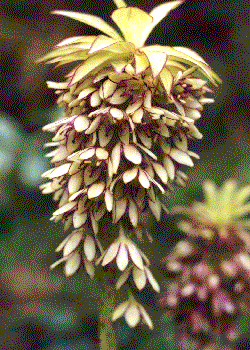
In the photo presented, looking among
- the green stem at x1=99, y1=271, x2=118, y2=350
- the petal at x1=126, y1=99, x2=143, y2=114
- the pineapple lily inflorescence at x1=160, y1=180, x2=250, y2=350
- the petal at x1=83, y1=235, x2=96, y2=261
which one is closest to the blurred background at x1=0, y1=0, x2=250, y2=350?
the pineapple lily inflorescence at x1=160, y1=180, x2=250, y2=350

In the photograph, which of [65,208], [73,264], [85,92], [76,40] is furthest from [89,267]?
[76,40]

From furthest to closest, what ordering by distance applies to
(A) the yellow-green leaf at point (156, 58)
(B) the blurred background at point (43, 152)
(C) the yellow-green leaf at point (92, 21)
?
(B) the blurred background at point (43, 152), (C) the yellow-green leaf at point (92, 21), (A) the yellow-green leaf at point (156, 58)

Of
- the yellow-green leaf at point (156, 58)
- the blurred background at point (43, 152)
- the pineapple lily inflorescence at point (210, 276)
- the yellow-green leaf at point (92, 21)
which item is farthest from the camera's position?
the blurred background at point (43, 152)

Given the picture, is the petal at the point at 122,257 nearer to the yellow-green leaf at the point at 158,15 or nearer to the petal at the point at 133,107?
the petal at the point at 133,107

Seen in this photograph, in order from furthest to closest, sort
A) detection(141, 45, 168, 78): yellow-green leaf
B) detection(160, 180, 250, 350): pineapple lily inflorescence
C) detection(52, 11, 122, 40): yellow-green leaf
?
detection(160, 180, 250, 350): pineapple lily inflorescence, detection(52, 11, 122, 40): yellow-green leaf, detection(141, 45, 168, 78): yellow-green leaf

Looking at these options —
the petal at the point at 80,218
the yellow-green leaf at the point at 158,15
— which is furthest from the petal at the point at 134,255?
the yellow-green leaf at the point at 158,15

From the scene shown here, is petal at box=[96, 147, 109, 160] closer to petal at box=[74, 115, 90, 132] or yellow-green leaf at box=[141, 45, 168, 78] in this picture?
petal at box=[74, 115, 90, 132]

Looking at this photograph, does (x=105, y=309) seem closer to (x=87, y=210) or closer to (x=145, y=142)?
(x=87, y=210)
